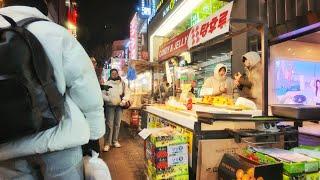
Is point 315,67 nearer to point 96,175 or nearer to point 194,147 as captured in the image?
point 194,147

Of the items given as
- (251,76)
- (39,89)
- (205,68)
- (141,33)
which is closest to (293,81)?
(251,76)

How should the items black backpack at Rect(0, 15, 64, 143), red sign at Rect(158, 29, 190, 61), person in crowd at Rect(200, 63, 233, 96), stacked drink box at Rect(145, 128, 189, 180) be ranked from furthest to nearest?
person in crowd at Rect(200, 63, 233, 96) → red sign at Rect(158, 29, 190, 61) → stacked drink box at Rect(145, 128, 189, 180) → black backpack at Rect(0, 15, 64, 143)

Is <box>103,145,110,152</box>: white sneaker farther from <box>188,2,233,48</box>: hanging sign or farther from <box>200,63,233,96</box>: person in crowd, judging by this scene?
<box>188,2,233,48</box>: hanging sign

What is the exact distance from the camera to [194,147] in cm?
350

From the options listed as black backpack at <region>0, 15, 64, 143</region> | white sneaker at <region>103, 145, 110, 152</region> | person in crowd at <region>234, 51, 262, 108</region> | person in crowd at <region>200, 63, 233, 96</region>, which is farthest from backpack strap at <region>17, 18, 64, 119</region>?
white sneaker at <region>103, 145, 110, 152</region>

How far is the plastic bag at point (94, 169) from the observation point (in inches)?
90.7

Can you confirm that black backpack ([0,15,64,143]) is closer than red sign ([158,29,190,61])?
Yes

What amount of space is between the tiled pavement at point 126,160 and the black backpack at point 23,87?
3703 mm

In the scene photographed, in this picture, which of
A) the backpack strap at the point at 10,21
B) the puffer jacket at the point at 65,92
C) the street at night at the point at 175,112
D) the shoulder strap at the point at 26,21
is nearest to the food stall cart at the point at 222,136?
the street at night at the point at 175,112

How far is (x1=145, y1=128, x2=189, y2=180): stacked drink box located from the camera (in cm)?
353

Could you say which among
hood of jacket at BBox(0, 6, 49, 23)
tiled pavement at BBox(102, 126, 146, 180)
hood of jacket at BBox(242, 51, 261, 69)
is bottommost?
tiled pavement at BBox(102, 126, 146, 180)

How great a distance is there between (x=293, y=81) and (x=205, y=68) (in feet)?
10.7

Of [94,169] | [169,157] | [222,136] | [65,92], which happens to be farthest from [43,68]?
[222,136]

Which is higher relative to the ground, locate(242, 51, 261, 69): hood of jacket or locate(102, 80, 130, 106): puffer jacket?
locate(242, 51, 261, 69): hood of jacket
